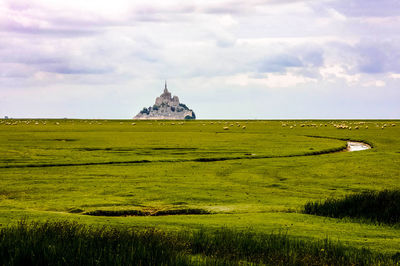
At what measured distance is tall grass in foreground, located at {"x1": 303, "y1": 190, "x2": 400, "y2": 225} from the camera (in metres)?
16.8

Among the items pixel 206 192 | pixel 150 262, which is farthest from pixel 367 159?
pixel 150 262

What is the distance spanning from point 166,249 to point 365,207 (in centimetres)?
1026

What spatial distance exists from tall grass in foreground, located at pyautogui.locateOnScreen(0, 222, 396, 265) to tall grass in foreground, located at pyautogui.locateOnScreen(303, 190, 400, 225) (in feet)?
18.5

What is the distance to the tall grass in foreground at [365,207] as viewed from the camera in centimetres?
1683

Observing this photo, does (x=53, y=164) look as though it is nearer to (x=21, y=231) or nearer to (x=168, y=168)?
(x=168, y=168)

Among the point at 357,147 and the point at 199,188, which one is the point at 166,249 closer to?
the point at 199,188

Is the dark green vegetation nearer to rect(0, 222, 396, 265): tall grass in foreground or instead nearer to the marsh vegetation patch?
the marsh vegetation patch

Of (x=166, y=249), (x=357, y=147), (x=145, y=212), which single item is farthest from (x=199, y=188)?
(x=357, y=147)

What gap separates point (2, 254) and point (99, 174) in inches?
828

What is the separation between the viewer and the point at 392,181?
1084 inches

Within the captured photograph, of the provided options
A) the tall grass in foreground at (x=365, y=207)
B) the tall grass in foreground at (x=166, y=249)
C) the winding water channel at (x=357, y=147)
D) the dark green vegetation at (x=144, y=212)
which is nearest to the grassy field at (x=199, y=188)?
the dark green vegetation at (x=144, y=212)

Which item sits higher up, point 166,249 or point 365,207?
point 166,249

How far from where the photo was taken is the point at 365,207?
1761 centimetres

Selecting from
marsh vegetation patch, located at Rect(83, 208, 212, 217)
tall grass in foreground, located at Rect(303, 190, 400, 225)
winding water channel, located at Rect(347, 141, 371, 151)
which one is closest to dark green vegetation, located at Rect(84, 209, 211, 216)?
Result: marsh vegetation patch, located at Rect(83, 208, 212, 217)
